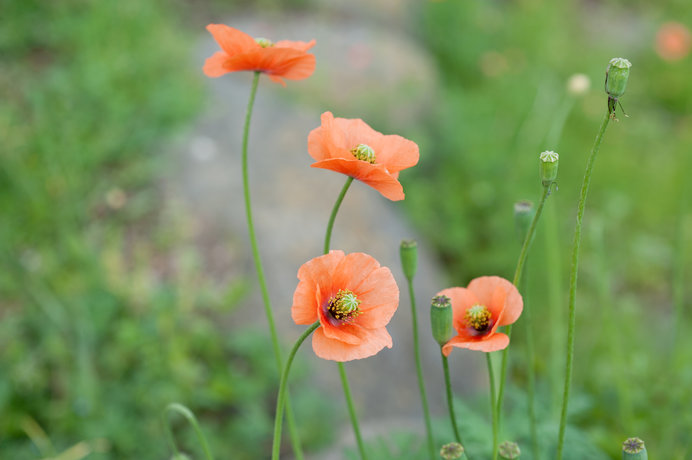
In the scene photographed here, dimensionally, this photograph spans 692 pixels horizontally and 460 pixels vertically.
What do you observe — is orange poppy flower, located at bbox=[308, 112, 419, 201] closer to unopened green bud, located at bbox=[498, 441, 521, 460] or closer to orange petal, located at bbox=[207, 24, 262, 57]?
orange petal, located at bbox=[207, 24, 262, 57]

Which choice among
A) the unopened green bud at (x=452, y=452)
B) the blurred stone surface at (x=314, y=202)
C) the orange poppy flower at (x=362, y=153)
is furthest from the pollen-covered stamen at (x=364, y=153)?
the blurred stone surface at (x=314, y=202)

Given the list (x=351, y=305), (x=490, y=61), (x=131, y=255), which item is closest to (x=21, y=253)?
(x=131, y=255)

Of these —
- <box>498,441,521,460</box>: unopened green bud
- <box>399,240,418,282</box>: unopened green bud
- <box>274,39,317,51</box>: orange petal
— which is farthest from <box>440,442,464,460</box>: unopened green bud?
<box>274,39,317,51</box>: orange petal

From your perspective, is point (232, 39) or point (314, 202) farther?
point (314, 202)

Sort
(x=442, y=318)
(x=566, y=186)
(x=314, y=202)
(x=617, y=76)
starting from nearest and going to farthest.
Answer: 1. (x=617, y=76)
2. (x=442, y=318)
3. (x=314, y=202)
4. (x=566, y=186)

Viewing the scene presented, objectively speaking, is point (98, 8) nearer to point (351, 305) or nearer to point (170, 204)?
point (170, 204)

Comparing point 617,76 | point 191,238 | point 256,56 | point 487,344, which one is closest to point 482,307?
point 487,344

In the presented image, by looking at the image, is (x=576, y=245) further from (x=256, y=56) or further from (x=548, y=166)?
(x=256, y=56)
